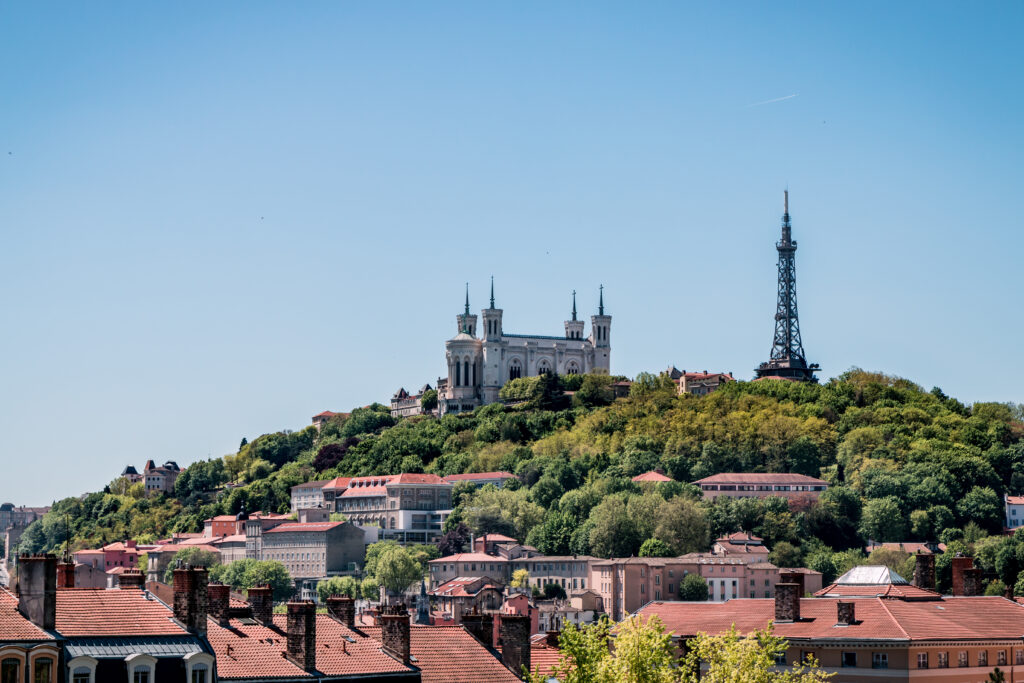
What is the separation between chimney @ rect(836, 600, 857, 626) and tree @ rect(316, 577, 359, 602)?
118 metres

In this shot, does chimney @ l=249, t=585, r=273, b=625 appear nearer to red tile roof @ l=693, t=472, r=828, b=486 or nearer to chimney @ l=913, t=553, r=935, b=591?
chimney @ l=913, t=553, r=935, b=591

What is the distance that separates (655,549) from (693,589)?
53.9 ft

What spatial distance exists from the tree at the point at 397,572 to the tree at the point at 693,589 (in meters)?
32.3

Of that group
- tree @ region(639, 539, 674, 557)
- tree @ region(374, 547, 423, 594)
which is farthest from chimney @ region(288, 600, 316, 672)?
tree @ region(374, 547, 423, 594)

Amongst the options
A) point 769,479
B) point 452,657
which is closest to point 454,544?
point 769,479

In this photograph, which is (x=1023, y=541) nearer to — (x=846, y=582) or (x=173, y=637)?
(x=846, y=582)

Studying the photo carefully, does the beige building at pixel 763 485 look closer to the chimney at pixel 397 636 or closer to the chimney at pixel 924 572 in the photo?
the chimney at pixel 924 572

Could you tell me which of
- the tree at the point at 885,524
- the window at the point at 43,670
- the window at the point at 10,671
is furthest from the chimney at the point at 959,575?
the tree at the point at 885,524

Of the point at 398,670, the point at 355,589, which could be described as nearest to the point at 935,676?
the point at 398,670

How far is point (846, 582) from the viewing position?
274 feet

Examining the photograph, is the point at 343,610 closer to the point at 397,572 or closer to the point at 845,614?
the point at 845,614

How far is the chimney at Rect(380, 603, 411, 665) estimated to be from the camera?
142 feet

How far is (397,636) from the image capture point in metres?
43.6

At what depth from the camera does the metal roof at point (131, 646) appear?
36375 mm
